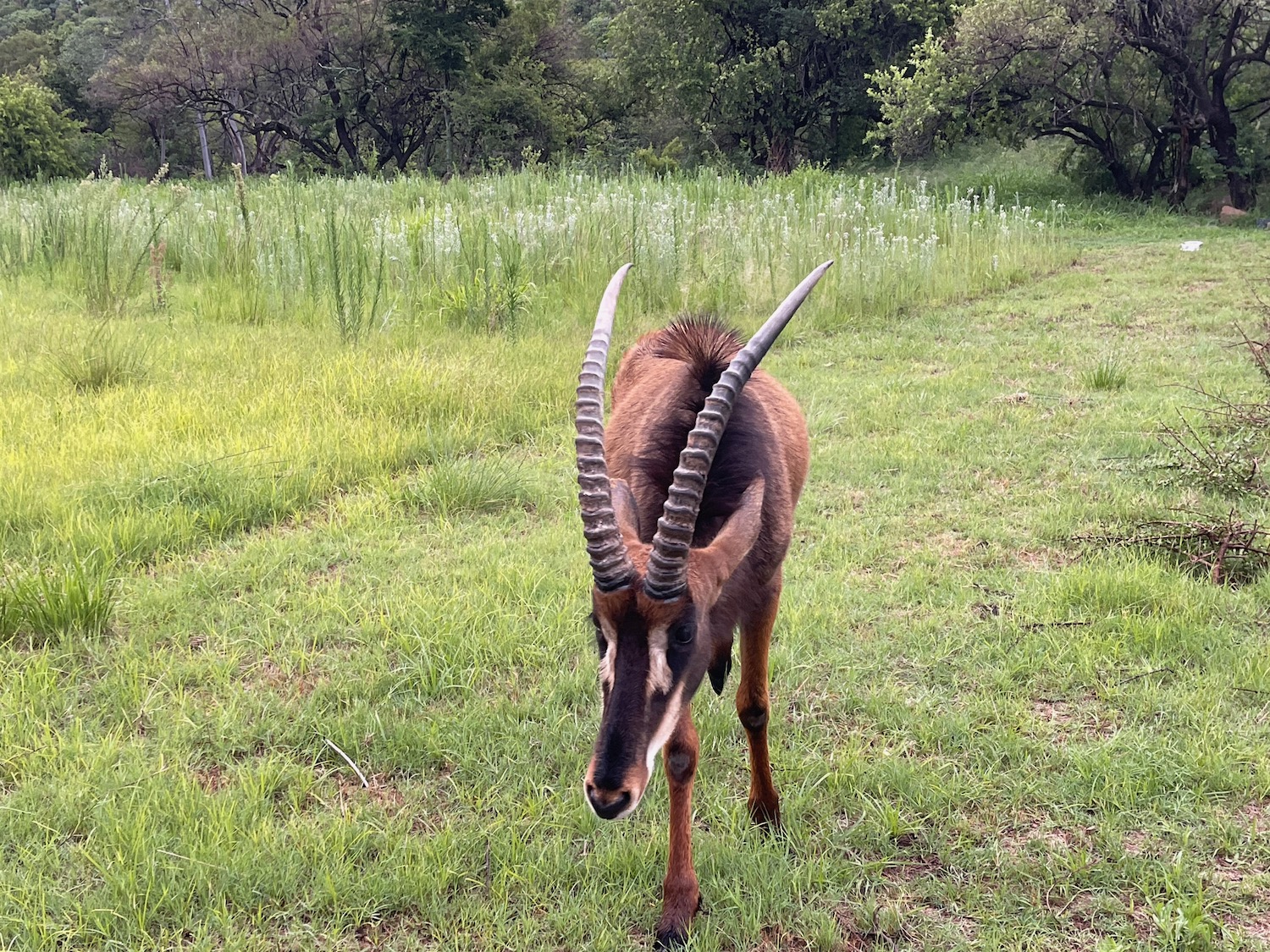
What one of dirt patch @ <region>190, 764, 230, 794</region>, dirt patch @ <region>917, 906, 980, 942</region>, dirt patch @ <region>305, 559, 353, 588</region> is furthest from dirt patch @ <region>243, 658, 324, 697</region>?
dirt patch @ <region>917, 906, 980, 942</region>

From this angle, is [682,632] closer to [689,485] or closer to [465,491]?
[689,485]

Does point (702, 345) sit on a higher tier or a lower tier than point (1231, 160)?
lower

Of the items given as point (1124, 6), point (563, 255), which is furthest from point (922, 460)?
point (1124, 6)

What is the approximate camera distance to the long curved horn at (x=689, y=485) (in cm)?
206

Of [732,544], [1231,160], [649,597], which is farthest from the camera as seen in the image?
[1231,160]

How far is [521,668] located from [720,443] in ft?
5.00

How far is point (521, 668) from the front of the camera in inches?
144

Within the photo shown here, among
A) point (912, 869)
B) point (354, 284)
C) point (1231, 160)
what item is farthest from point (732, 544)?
point (1231, 160)

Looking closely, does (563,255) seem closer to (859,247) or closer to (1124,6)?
(859,247)

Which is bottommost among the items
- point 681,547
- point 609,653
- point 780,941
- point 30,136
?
point 780,941

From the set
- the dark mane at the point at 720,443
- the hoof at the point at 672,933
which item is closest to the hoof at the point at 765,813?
the hoof at the point at 672,933

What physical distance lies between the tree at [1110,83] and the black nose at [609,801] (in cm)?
1900

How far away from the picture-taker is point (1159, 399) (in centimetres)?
666

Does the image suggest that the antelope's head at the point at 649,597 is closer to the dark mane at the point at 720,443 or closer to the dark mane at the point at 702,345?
the dark mane at the point at 720,443
